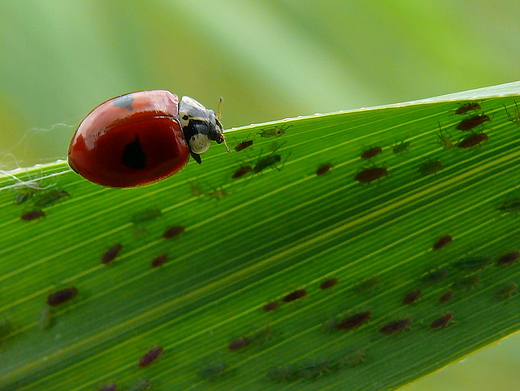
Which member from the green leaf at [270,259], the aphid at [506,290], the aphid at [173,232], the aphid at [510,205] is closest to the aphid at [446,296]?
the green leaf at [270,259]

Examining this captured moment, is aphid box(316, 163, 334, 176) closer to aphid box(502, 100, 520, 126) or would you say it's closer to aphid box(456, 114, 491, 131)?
aphid box(456, 114, 491, 131)

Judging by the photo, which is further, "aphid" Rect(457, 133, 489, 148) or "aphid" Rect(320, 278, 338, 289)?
"aphid" Rect(320, 278, 338, 289)

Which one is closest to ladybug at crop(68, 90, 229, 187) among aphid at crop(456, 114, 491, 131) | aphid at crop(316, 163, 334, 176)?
aphid at crop(316, 163, 334, 176)

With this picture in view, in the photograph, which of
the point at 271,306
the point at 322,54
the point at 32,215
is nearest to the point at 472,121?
the point at 271,306

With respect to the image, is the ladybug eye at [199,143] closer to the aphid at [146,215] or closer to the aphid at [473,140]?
the aphid at [146,215]

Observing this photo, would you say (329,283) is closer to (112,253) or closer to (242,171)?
(242,171)

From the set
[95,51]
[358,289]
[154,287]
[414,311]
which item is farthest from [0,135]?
[414,311]

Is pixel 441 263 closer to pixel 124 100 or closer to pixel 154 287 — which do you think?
pixel 154 287
